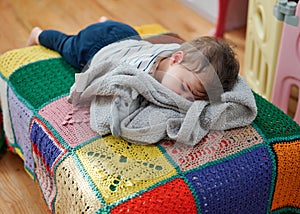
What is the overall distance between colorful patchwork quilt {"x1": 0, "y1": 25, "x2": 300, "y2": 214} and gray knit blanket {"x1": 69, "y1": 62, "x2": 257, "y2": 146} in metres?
0.03

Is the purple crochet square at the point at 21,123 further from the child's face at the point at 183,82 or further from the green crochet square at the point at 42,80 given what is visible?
the child's face at the point at 183,82

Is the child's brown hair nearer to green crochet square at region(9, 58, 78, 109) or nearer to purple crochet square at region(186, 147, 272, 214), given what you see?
purple crochet square at region(186, 147, 272, 214)

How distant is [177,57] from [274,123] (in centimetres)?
29

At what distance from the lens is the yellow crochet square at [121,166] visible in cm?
97

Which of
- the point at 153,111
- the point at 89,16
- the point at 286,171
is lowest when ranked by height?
the point at 89,16

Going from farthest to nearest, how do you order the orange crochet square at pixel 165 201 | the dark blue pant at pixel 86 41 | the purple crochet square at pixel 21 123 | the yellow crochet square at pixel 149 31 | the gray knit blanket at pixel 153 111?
the yellow crochet square at pixel 149 31 < the dark blue pant at pixel 86 41 < the purple crochet square at pixel 21 123 < the gray knit blanket at pixel 153 111 < the orange crochet square at pixel 165 201

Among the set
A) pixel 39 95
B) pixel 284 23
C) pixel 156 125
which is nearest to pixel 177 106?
pixel 156 125

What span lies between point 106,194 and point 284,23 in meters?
0.83

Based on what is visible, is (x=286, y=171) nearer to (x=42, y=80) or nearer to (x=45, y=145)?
(x=45, y=145)

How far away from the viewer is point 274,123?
115 cm

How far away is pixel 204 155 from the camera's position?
105 centimetres

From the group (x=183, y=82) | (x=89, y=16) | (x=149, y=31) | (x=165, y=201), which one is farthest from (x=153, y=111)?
(x=89, y=16)

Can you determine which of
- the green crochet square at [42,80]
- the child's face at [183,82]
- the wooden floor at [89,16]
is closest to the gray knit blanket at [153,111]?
the child's face at [183,82]

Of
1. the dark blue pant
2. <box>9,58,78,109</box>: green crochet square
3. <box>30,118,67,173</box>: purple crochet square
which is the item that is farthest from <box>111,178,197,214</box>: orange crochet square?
the dark blue pant
